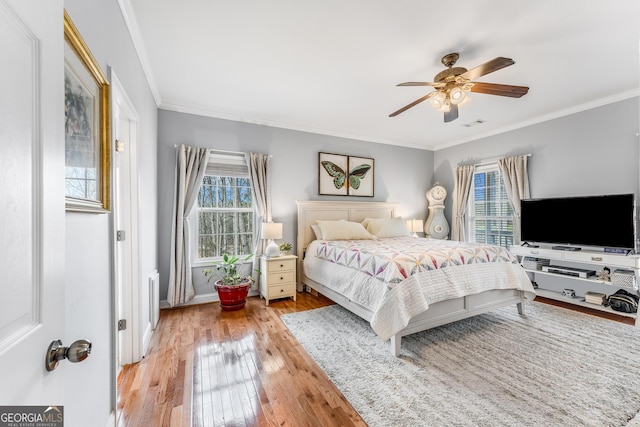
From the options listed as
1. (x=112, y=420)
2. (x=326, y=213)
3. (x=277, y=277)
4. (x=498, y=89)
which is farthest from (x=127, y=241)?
(x=498, y=89)

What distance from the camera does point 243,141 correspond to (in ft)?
12.4

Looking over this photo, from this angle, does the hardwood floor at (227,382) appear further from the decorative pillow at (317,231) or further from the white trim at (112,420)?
the decorative pillow at (317,231)

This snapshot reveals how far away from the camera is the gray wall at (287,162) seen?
3.35 meters

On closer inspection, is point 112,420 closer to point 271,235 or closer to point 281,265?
point 281,265

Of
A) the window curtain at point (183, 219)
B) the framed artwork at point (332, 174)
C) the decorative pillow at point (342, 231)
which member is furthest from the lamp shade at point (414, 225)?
the window curtain at point (183, 219)

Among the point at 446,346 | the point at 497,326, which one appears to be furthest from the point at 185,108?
the point at 497,326

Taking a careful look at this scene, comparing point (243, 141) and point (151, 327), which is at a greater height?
point (243, 141)

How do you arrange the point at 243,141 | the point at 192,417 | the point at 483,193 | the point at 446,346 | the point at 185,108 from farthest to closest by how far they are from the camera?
the point at 483,193, the point at 243,141, the point at 185,108, the point at 446,346, the point at 192,417

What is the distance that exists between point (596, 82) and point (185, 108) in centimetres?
484

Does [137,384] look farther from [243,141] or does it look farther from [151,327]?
[243,141]

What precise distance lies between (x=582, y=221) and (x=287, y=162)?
13.2 feet

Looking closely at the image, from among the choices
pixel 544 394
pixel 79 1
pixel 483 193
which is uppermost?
pixel 79 1

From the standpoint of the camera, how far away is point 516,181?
4074 millimetres

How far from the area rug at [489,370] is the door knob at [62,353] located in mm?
1555
